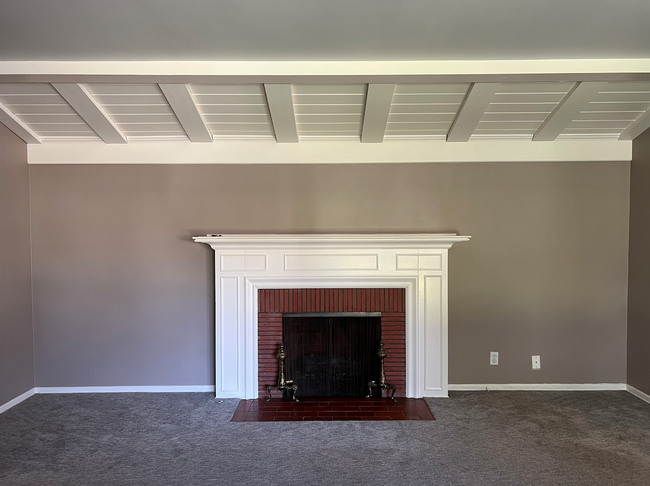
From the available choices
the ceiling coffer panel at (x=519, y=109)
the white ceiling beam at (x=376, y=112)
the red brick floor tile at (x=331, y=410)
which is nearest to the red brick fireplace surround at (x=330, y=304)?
the red brick floor tile at (x=331, y=410)

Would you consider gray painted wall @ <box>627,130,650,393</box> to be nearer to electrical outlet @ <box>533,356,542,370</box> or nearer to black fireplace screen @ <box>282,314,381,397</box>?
electrical outlet @ <box>533,356,542,370</box>

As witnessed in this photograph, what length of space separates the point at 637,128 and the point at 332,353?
292 cm

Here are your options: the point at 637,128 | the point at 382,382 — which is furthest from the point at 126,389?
the point at 637,128

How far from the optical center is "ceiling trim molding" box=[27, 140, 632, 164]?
350 cm

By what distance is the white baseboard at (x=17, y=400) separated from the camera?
3.20 metres

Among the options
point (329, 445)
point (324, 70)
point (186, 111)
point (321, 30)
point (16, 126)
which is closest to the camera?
point (321, 30)

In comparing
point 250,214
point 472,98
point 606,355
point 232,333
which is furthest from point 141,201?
point 606,355

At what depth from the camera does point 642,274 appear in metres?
3.36

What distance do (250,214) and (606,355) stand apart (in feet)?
10.3

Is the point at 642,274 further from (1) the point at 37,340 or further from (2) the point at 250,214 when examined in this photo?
(1) the point at 37,340

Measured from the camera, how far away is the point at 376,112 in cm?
300

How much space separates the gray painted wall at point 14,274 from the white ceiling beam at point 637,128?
15.5 feet

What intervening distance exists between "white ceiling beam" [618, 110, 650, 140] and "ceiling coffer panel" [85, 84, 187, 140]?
11.2 feet

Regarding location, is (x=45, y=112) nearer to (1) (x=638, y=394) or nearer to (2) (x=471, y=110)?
(2) (x=471, y=110)
